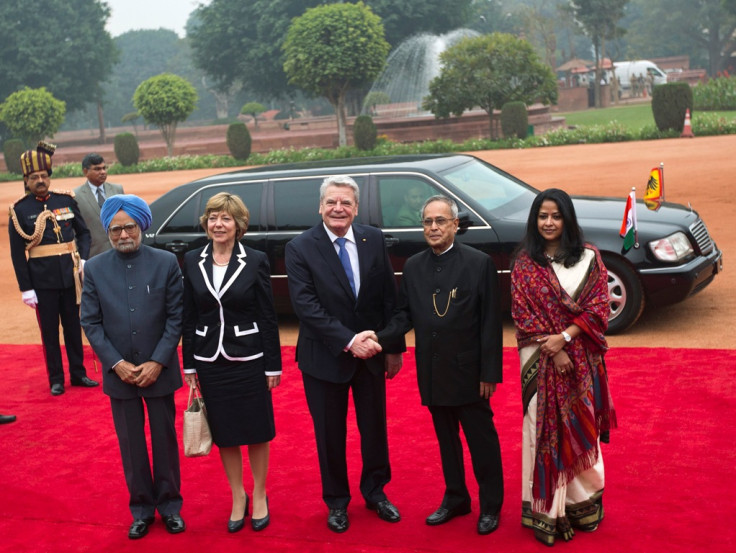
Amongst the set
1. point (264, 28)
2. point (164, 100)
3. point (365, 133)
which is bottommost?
point (365, 133)

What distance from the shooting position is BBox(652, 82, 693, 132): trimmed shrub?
95.0 ft

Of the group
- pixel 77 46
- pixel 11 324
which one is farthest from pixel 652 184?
pixel 77 46

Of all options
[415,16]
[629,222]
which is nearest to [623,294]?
[629,222]

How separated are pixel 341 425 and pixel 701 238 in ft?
16.3

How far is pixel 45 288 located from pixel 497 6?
81.8 metres

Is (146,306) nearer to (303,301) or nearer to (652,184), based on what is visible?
(303,301)

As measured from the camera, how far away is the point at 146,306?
15.3 feet

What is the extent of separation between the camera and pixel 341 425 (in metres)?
4.70

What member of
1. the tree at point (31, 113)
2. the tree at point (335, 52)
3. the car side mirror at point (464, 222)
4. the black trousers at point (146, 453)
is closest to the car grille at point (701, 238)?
the car side mirror at point (464, 222)

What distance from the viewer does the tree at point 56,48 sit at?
201 ft

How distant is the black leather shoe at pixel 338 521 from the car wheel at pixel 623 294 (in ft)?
13.3

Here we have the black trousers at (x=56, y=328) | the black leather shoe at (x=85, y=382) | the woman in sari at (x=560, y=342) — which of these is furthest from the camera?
the black leather shoe at (x=85, y=382)

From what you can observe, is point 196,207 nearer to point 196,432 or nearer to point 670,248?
point 670,248

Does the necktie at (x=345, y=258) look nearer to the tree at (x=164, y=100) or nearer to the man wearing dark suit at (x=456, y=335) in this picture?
the man wearing dark suit at (x=456, y=335)
